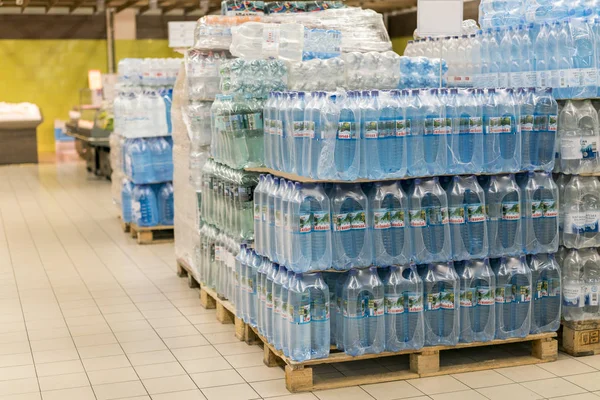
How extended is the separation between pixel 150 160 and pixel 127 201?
753 millimetres

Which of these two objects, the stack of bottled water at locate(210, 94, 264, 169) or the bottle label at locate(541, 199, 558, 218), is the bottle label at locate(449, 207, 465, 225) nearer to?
the bottle label at locate(541, 199, 558, 218)

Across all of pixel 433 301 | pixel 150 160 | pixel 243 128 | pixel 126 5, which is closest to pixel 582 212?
pixel 433 301

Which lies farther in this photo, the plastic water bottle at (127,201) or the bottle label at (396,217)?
the plastic water bottle at (127,201)

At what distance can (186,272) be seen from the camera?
8148 millimetres

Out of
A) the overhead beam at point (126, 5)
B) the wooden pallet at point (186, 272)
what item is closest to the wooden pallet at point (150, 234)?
the wooden pallet at point (186, 272)

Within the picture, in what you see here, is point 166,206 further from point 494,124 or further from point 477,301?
point 494,124

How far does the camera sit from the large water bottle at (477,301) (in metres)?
5.24

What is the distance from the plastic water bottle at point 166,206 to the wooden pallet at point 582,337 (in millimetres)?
5380

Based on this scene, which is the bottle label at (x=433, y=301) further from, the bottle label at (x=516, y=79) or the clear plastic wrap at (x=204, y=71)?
the clear plastic wrap at (x=204, y=71)

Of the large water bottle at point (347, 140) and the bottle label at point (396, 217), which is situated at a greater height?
the large water bottle at point (347, 140)

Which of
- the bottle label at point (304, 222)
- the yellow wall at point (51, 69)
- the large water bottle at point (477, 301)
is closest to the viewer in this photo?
the bottle label at point (304, 222)

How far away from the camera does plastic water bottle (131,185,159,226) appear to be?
9789 mm

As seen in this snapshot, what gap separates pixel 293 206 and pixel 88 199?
364 inches

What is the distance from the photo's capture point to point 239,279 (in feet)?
19.1
